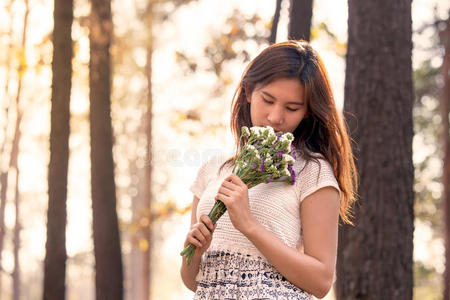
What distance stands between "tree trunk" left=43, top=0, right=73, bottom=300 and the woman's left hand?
4744 millimetres

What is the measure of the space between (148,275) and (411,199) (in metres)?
16.0

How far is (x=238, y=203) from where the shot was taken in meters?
2.63

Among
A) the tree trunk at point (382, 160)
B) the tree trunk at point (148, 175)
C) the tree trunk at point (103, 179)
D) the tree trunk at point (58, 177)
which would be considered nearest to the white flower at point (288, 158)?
the tree trunk at point (382, 160)

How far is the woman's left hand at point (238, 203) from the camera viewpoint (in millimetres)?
2629

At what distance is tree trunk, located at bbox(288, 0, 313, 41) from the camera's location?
235 inches

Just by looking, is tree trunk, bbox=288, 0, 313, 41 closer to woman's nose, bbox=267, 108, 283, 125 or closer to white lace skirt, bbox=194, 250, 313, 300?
woman's nose, bbox=267, 108, 283, 125

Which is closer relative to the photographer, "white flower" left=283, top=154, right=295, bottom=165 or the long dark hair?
"white flower" left=283, top=154, right=295, bottom=165

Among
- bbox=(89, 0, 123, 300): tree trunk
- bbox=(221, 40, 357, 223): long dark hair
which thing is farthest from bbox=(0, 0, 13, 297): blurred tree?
bbox=(221, 40, 357, 223): long dark hair

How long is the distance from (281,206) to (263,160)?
0.23 metres

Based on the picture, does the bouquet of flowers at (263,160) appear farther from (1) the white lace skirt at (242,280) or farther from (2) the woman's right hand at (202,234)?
(1) the white lace skirt at (242,280)

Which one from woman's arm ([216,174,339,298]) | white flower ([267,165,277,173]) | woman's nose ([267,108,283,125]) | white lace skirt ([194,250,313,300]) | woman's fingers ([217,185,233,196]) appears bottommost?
white lace skirt ([194,250,313,300])

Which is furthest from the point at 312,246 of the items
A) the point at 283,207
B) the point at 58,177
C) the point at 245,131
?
the point at 58,177

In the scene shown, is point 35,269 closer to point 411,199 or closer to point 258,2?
point 258,2

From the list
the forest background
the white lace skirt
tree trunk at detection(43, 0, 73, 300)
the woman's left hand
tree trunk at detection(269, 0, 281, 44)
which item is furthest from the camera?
the forest background
